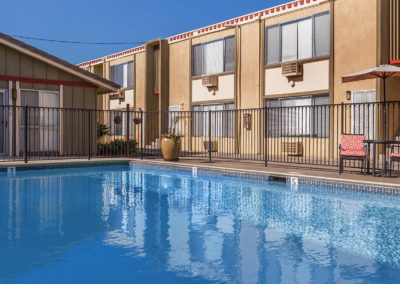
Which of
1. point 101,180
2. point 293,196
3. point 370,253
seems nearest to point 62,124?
point 101,180

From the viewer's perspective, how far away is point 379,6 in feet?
41.1

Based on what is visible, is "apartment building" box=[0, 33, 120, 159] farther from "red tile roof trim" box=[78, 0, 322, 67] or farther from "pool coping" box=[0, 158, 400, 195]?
"red tile roof trim" box=[78, 0, 322, 67]

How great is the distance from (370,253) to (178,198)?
4.12 meters

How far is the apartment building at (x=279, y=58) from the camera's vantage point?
42.3 ft

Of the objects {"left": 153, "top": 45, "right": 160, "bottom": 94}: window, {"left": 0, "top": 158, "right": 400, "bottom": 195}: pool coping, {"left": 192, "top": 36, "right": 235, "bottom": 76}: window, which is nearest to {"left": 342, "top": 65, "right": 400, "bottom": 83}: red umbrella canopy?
{"left": 0, "top": 158, "right": 400, "bottom": 195}: pool coping

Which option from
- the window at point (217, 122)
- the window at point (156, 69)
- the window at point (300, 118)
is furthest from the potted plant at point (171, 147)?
the window at point (156, 69)

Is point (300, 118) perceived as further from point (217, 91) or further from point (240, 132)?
point (217, 91)

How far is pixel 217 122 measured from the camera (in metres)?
19.0

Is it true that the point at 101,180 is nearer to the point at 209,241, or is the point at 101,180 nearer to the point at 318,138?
the point at 209,241

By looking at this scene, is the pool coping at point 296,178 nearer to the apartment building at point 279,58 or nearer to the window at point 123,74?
the apartment building at point 279,58

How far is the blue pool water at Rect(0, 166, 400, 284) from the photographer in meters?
3.77

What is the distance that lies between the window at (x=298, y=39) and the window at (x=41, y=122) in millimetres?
8282

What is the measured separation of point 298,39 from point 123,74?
12.9 metres

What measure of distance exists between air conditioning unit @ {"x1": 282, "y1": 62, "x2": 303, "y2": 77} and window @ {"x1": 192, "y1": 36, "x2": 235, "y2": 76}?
3012 millimetres
